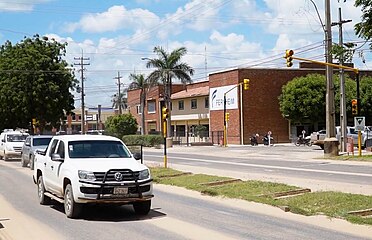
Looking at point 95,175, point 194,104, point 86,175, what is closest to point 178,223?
point 95,175

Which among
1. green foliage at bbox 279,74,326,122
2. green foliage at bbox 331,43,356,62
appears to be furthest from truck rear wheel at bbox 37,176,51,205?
green foliage at bbox 279,74,326,122

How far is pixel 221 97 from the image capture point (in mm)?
68000

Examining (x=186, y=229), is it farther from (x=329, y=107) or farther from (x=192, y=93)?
(x=192, y=93)

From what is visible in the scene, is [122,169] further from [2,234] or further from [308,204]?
[308,204]

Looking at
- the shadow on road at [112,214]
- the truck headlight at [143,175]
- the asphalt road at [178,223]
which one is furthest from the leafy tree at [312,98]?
the truck headlight at [143,175]

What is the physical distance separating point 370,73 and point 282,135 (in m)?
14.5

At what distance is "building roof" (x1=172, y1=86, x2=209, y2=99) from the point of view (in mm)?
74606

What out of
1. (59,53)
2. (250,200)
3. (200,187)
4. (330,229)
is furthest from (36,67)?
(330,229)

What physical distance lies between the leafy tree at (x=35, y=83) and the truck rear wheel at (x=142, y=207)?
4342 cm

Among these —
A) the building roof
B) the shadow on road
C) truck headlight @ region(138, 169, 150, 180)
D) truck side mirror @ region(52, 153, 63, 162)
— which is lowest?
the shadow on road

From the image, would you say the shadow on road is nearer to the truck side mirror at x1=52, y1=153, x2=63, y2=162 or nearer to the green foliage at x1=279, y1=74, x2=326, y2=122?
the truck side mirror at x1=52, y1=153, x2=63, y2=162

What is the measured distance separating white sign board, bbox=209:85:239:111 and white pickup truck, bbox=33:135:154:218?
159ft

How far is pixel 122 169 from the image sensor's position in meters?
12.6

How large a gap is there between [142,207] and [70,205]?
158cm
